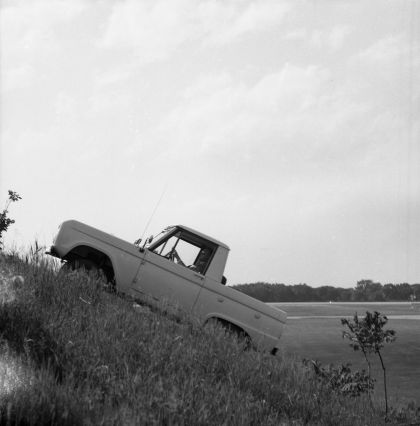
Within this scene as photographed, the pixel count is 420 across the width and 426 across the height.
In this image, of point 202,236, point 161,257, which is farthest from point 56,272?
point 202,236

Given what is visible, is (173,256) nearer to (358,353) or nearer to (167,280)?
(167,280)

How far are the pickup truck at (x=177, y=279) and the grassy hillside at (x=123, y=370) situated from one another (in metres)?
1.56

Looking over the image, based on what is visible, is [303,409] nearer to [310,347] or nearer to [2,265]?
[2,265]

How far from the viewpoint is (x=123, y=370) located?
4934 mm

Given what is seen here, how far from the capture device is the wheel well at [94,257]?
9.79 metres

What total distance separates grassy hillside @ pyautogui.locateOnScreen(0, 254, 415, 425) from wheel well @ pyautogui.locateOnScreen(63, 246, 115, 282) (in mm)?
1783

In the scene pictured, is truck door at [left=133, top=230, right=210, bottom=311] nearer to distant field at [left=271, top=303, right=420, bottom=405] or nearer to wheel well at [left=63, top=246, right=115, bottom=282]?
wheel well at [left=63, top=246, right=115, bottom=282]

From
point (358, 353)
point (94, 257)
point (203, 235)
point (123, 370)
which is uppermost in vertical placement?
point (203, 235)

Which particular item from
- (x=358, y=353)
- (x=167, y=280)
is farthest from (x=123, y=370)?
(x=358, y=353)

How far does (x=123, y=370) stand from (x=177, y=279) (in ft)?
15.2

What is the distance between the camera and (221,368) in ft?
19.8

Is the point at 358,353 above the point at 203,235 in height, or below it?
below

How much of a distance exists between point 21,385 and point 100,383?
28.9 inches

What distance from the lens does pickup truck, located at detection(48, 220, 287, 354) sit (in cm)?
952
